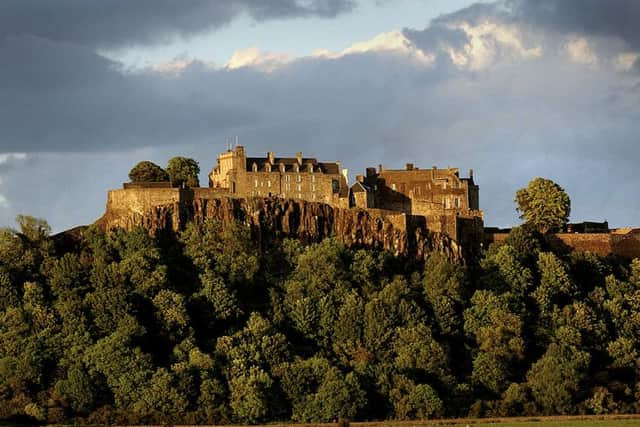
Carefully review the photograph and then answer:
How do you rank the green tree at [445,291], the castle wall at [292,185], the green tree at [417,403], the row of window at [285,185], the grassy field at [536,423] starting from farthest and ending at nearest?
1. the row of window at [285,185]
2. the castle wall at [292,185]
3. the green tree at [445,291]
4. the green tree at [417,403]
5. the grassy field at [536,423]

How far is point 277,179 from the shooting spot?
4744 inches

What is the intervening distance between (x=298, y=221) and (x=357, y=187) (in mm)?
7540

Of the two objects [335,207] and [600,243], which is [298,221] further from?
[600,243]

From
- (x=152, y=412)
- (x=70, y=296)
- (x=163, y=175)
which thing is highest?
(x=163, y=175)

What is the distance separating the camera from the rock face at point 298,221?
4493 inches

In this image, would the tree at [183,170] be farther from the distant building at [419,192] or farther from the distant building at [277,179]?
the distant building at [419,192]

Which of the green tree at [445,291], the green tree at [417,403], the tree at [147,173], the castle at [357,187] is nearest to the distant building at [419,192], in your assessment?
the castle at [357,187]

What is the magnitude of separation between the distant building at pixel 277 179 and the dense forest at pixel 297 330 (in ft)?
18.5

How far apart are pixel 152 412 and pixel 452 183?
114ft

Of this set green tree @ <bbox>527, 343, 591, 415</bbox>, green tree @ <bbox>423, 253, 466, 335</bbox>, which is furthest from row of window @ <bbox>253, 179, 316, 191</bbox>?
green tree @ <bbox>527, 343, 591, 415</bbox>

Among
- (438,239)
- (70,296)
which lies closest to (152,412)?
(70,296)

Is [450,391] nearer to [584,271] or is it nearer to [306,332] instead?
[306,332]

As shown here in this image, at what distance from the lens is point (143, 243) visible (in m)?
111

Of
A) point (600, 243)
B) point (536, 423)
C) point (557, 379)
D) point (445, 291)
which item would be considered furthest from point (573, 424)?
point (600, 243)
